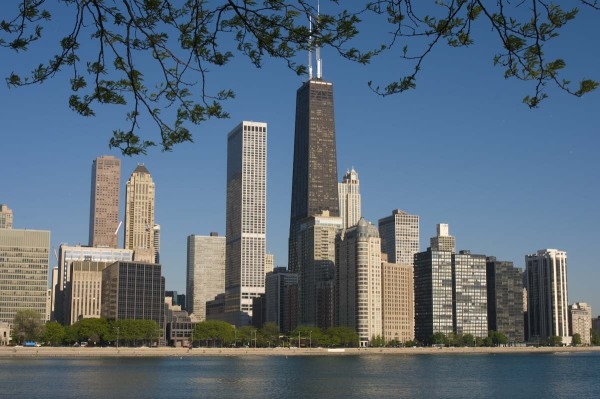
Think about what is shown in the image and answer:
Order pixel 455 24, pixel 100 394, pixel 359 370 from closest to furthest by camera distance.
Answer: pixel 455 24, pixel 100 394, pixel 359 370

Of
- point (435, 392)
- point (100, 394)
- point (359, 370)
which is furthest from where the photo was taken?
point (359, 370)

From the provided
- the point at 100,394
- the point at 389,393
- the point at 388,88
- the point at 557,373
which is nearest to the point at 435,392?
the point at 389,393

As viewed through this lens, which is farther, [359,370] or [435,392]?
[359,370]

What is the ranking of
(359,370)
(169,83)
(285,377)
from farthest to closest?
(359,370), (285,377), (169,83)

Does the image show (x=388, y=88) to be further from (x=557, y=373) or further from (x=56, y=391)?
(x=557, y=373)

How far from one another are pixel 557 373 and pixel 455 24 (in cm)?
17273

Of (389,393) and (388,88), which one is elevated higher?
(388,88)

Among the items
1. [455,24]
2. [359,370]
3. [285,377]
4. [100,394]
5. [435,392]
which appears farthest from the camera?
[359,370]

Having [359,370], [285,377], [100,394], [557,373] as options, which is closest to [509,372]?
[557,373]

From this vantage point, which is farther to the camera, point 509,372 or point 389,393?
point 509,372

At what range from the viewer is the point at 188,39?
14.2 m

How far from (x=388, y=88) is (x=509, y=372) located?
555 feet

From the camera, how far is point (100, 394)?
107 m

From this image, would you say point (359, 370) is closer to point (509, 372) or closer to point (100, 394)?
point (509, 372)
